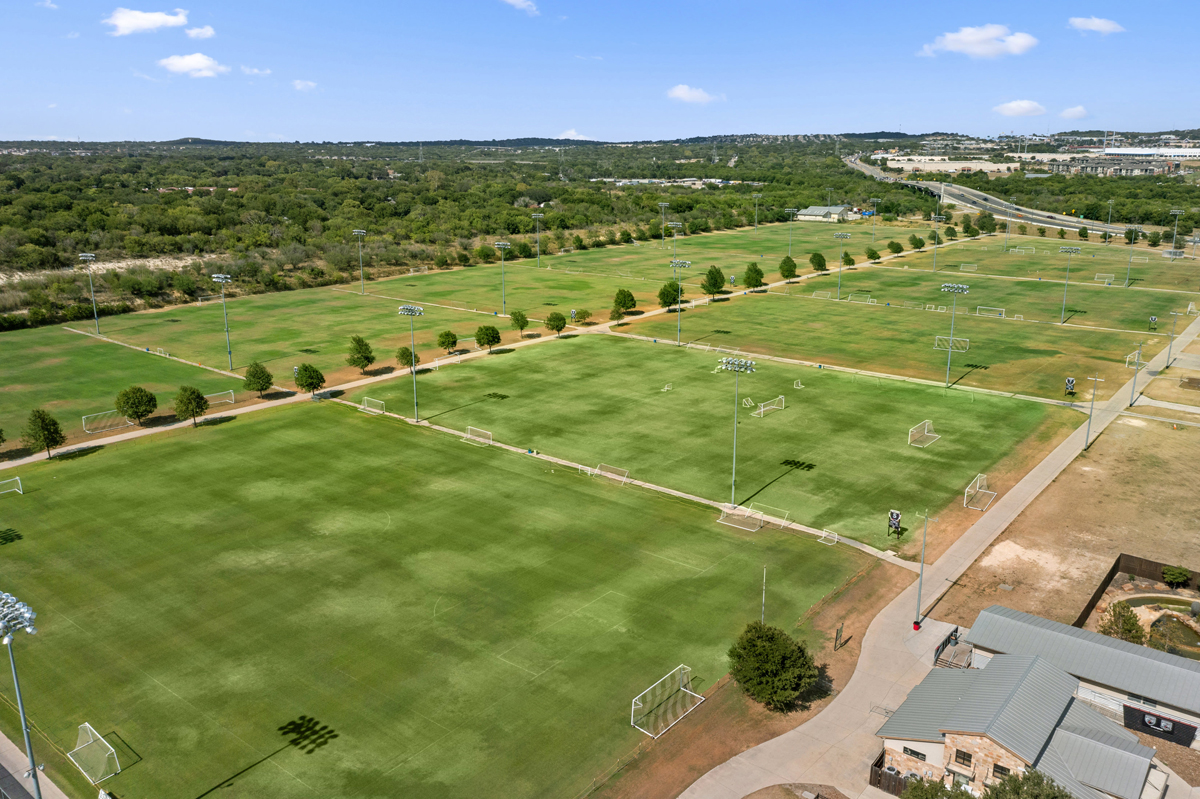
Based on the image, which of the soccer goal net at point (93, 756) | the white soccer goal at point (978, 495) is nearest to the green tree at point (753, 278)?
the white soccer goal at point (978, 495)

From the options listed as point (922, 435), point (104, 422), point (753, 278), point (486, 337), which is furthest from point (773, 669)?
point (753, 278)

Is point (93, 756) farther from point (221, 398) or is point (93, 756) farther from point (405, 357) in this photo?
point (405, 357)

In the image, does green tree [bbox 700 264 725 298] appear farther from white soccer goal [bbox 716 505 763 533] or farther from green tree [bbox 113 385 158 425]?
green tree [bbox 113 385 158 425]

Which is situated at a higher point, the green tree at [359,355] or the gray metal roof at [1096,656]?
the green tree at [359,355]

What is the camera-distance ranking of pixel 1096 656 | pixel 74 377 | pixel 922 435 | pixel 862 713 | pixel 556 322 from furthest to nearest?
pixel 556 322
pixel 74 377
pixel 922 435
pixel 1096 656
pixel 862 713

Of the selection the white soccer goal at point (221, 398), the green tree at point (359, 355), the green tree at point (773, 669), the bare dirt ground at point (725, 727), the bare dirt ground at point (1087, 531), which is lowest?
the bare dirt ground at point (725, 727)

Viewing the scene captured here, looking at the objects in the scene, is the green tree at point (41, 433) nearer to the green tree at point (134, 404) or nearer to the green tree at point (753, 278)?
the green tree at point (134, 404)
